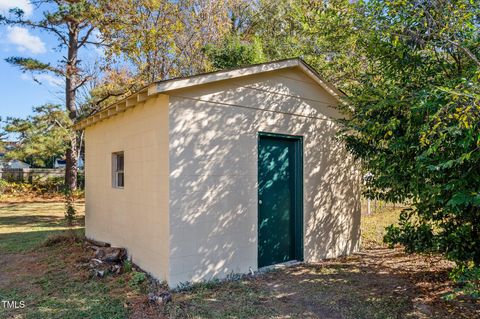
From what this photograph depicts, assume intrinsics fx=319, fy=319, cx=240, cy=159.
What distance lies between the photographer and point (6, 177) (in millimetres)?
18703

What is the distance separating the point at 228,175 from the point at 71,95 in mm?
15259

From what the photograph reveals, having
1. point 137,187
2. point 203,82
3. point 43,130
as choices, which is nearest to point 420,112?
point 203,82

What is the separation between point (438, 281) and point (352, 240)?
2.05 metres

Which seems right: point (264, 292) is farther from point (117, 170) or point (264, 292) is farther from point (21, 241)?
point (21, 241)

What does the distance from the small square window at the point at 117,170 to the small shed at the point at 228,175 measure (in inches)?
0.8

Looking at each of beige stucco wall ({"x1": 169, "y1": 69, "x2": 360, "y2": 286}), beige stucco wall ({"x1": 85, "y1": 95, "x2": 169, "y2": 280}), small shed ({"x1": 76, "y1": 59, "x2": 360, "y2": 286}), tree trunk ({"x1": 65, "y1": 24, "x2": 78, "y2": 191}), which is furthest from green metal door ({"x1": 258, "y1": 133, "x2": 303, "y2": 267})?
tree trunk ({"x1": 65, "y1": 24, "x2": 78, "y2": 191})

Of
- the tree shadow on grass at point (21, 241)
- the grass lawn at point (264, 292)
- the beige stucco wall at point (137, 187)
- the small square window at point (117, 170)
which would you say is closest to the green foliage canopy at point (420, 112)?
the grass lawn at point (264, 292)

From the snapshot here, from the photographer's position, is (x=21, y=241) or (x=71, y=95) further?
(x=71, y=95)

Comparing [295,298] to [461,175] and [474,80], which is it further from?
[474,80]

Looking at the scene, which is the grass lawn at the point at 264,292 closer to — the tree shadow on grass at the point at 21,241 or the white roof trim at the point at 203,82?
the tree shadow on grass at the point at 21,241

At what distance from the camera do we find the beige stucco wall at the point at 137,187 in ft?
15.4

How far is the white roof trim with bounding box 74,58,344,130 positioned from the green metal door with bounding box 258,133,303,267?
1115mm

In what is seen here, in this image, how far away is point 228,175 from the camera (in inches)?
200

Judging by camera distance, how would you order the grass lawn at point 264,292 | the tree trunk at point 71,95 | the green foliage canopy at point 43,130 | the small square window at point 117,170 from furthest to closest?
1. the tree trunk at point 71,95
2. the green foliage canopy at point 43,130
3. the small square window at point 117,170
4. the grass lawn at point 264,292
